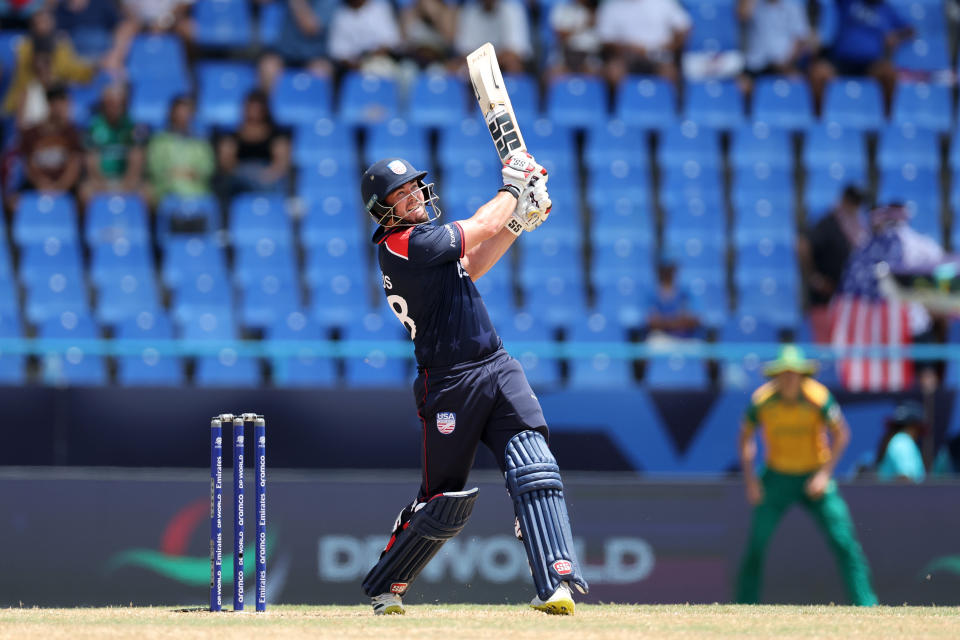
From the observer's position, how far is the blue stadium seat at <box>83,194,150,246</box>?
14.5 metres

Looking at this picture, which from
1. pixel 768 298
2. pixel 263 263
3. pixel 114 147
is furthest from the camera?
pixel 114 147

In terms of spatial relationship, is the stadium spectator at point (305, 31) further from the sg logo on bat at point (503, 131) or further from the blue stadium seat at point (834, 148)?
the sg logo on bat at point (503, 131)

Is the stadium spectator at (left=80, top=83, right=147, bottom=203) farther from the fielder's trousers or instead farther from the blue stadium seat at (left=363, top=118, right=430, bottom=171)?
the fielder's trousers

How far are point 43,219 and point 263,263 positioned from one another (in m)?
2.34

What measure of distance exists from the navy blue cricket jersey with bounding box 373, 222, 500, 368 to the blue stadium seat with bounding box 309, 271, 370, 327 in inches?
263

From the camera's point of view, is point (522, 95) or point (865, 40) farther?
point (865, 40)

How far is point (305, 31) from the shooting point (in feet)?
53.5

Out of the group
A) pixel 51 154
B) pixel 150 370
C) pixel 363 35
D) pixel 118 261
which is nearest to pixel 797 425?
pixel 150 370

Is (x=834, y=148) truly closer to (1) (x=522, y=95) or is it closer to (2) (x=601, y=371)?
(1) (x=522, y=95)

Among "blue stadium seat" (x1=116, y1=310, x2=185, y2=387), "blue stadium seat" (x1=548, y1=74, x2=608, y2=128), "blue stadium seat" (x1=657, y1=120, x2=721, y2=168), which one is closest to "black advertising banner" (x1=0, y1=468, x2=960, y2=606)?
"blue stadium seat" (x1=116, y1=310, x2=185, y2=387)

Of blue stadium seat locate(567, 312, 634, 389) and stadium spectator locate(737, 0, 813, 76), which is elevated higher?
stadium spectator locate(737, 0, 813, 76)

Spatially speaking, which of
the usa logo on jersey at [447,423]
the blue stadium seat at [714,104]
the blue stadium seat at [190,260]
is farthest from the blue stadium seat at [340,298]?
the usa logo on jersey at [447,423]

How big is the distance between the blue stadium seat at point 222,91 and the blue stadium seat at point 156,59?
269mm

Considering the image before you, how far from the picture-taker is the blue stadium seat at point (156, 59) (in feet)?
53.1
